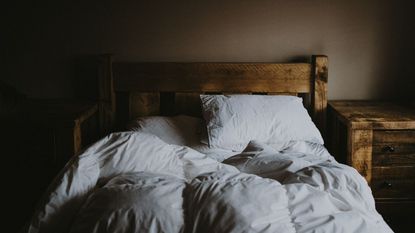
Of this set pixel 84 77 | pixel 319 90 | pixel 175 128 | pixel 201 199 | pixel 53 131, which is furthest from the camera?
pixel 84 77

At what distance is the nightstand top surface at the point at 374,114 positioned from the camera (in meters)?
2.50

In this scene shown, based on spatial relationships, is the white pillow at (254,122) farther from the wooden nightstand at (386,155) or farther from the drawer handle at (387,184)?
the drawer handle at (387,184)

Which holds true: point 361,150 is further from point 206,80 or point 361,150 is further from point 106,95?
point 106,95

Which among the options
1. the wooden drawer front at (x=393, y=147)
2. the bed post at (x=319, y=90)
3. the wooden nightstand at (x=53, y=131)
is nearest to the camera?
the wooden nightstand at (x=53, y=131)

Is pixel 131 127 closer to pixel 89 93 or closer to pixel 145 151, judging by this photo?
pixel 89 93

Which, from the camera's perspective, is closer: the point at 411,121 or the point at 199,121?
the point at 411,121

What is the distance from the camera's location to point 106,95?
292 cm

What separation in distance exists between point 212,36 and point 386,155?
127cm

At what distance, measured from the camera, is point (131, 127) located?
2.74 meters

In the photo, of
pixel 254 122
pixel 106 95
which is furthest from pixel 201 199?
pixel 106 95

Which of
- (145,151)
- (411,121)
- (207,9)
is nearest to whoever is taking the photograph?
(145,151)

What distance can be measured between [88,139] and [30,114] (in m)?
0.46

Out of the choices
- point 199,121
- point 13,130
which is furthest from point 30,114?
point 199,121

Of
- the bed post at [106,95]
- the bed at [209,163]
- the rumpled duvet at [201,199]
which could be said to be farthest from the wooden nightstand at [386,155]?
the bed post at [106,95]
